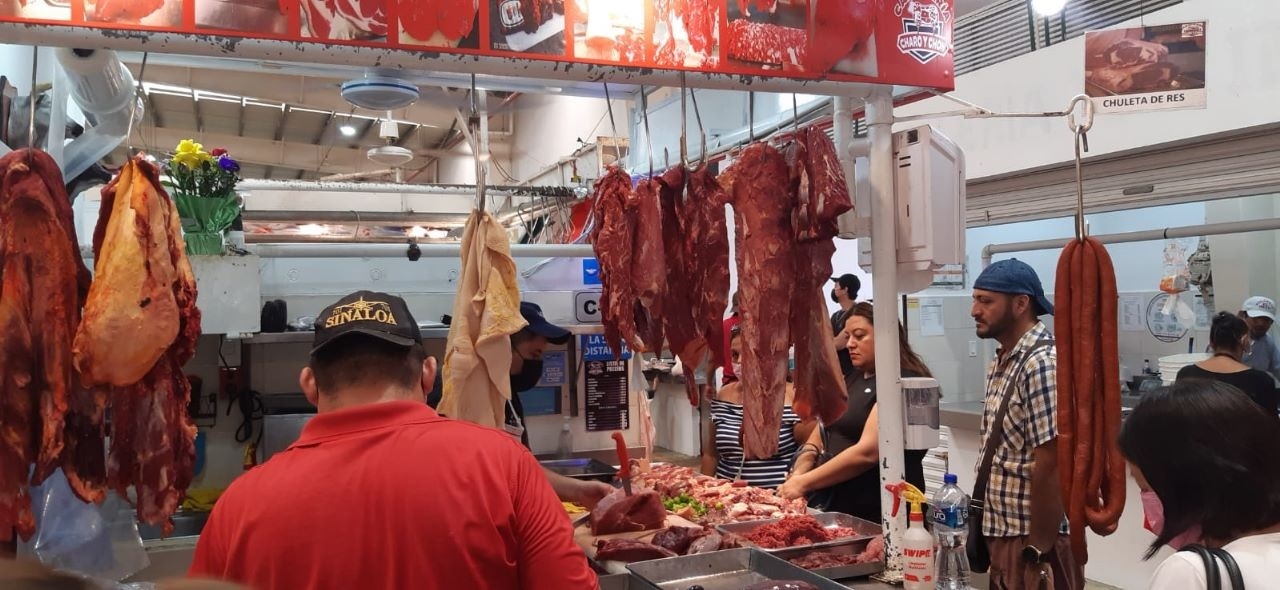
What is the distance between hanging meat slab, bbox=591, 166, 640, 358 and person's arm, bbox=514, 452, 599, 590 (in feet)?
4.75

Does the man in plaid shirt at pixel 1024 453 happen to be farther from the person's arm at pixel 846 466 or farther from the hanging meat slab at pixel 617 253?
the hanging meat slab at pixel 617 253

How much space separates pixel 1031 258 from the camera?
8094 mm

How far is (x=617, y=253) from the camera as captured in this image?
132 inches

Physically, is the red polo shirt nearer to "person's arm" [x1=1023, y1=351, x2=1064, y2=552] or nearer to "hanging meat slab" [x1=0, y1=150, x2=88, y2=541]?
"hanging meat slab" [x1=0, y1=150, x2=88, y2=541]

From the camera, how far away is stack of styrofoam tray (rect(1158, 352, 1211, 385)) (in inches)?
241

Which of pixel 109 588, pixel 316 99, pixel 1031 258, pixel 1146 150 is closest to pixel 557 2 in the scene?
pixel 109 588

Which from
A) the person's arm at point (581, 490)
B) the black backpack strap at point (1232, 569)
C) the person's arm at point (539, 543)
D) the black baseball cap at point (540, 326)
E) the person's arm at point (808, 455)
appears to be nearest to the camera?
the black backpack strap at point (1232, 569)

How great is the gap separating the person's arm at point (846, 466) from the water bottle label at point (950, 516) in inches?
47.4

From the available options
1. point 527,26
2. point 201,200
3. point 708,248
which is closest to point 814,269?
point 708,248

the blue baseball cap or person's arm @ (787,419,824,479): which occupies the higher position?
the blue baseball cap

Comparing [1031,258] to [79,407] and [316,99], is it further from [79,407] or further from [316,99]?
[316,99]

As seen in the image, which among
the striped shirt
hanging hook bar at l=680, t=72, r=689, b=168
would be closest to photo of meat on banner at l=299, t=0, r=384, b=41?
hanging hook bar at l=680, t=72, r=689, b=168

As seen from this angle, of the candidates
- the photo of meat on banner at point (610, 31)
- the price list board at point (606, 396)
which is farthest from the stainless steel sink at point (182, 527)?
the photo of meat on banner at point (610, 31)

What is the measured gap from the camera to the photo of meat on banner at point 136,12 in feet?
7.44
